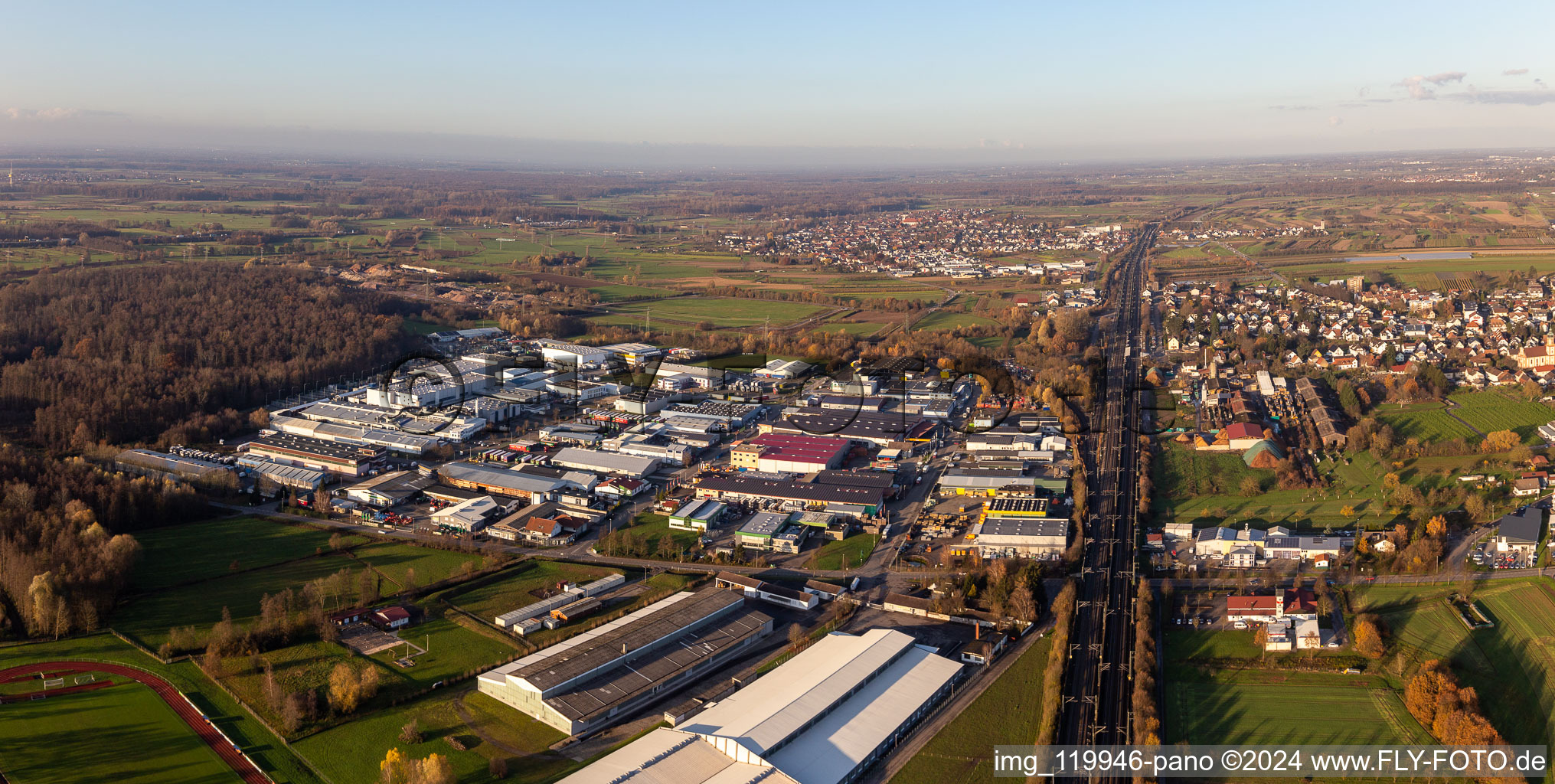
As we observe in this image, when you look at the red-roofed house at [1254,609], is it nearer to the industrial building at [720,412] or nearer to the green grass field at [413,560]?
the green grass field at [413,560]

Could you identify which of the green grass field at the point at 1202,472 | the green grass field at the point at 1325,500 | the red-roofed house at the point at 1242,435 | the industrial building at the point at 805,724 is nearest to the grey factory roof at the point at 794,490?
the green grass field at the point at 1325,500

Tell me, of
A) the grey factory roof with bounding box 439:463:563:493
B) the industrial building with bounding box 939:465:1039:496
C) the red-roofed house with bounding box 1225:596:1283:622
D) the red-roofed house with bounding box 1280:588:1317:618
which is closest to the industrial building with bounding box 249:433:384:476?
the grey factory roof with bounding box 439:463:563:493

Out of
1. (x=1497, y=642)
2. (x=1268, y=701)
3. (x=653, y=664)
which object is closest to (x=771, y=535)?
(x=653, y=664)

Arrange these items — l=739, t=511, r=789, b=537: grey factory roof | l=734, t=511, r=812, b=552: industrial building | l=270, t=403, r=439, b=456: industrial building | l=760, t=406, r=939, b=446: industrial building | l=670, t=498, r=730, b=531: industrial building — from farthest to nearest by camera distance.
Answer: l=760, t=406, r=939, b=446: industrial building < l=270, t=403, r=439, b=456: industrial building < l=670, t=498, r=730, b=531: industrial building < l=739, t=511, r=789, b=537: grey factory roof < l=734, t=511, r=812, b=552: industrial building

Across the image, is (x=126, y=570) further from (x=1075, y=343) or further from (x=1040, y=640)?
(x=1075, y=343)

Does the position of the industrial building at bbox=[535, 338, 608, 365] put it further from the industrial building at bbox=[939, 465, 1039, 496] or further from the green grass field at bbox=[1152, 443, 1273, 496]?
the green grass field at bbox=[1152, 443, 1273, 496]

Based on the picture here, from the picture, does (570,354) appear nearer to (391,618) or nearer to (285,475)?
(285,475)

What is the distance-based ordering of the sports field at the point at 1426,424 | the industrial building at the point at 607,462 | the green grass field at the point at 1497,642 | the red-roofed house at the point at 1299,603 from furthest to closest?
1. the sports field at the point at 1426,424
2. the industrial building at the point at 607,462
3. the red-roofed house at the point at 1299,603
4. the green grass field at the point at 1497,642
